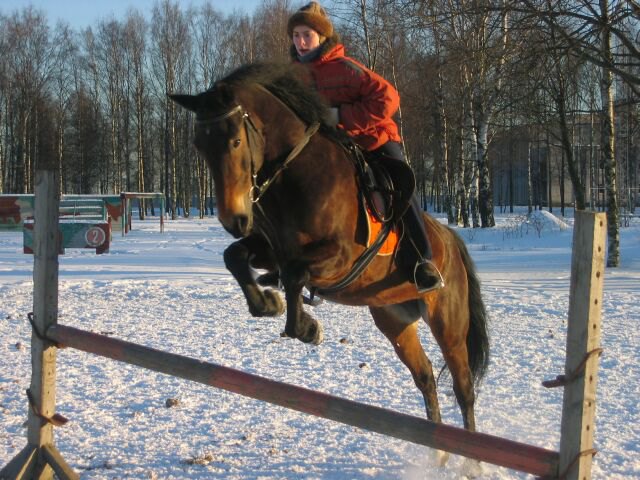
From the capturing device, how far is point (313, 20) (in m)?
3.50

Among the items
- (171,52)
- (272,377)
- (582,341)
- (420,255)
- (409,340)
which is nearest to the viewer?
(582,341)

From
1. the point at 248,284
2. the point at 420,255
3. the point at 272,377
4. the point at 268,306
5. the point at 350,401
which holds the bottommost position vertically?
the point at 272,377

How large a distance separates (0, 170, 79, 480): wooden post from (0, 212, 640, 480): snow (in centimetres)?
36

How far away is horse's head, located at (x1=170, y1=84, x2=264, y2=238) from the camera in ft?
9.16

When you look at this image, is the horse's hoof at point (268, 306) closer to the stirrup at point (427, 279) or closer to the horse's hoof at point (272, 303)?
the horse's hoof at point (272, 303)

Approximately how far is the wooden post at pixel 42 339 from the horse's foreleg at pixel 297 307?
4.84ft

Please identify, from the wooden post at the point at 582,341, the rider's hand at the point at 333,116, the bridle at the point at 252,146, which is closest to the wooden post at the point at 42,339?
the bridle at the point at 252,146

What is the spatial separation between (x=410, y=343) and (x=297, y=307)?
5.60 feet

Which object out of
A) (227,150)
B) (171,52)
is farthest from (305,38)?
(171,52)

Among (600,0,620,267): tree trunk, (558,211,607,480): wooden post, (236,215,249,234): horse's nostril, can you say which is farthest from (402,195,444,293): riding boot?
(600,0,620,267): tree trunk

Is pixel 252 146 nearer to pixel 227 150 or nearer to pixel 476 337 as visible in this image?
pixel 227 150

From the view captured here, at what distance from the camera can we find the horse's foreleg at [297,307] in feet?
10.2

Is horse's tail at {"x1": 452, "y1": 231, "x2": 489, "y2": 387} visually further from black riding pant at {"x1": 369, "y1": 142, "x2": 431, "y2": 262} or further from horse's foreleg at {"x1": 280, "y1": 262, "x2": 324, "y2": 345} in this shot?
horse's foreleg at {"x1": 280, "y1": 262, "x2": 324, "y2": 345}

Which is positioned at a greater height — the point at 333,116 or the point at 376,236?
the point at 333,116
